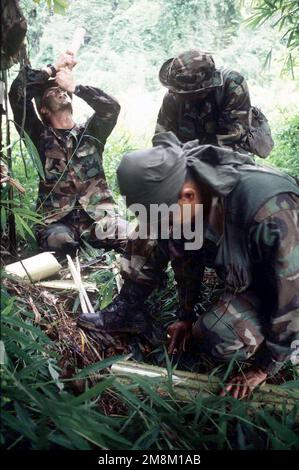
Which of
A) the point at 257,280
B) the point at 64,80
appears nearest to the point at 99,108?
the point at 64,80

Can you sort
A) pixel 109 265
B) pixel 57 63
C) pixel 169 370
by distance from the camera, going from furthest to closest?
1. pixel 57 63
2. pixel 109 265
3. pixel 169 370

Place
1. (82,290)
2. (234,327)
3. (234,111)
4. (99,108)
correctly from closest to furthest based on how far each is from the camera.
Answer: (234,327)
(82,290)
(234,111)
(99,108)

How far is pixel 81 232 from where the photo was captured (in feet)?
12.1

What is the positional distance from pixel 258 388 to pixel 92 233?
78.7 inches

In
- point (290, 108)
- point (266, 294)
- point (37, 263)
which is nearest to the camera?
point (266, 294)

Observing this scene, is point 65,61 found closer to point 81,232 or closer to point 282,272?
point 81,232

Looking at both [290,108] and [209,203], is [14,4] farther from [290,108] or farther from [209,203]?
[290,108]

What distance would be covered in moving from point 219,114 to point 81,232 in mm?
1415

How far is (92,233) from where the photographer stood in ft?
12.0

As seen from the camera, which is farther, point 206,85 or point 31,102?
point 31,102

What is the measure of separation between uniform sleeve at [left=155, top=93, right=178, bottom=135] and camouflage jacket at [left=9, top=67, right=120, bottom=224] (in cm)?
37

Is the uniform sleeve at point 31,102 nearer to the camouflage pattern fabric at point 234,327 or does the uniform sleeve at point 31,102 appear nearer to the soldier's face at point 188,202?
the soldier's face at point 188,202
